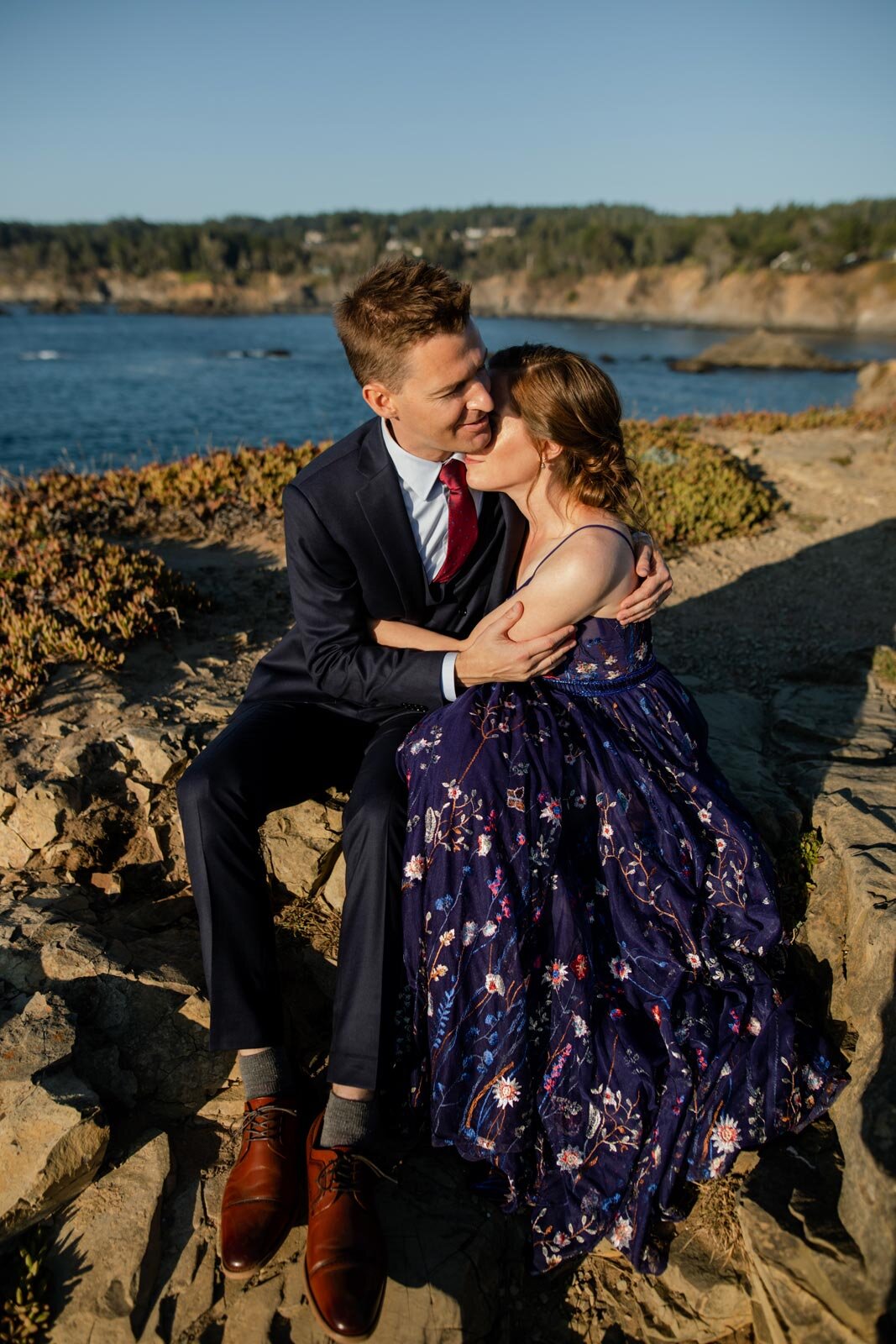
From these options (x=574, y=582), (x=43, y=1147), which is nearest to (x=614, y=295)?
(x=574, y=582)

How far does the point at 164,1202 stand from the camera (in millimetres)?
2709

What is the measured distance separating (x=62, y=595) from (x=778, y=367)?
157ft

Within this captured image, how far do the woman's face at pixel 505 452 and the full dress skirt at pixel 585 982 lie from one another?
91cm

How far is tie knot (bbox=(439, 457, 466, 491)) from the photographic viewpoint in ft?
11.5

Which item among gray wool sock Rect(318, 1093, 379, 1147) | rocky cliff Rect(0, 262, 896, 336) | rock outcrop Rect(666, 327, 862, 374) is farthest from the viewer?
rocky cliff Rect(0, 262, 896, 336)

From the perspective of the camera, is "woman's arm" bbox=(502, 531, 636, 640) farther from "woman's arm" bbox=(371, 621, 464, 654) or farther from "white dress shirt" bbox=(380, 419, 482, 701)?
"woman's arm" bbox=(371, 621, 464, 654)

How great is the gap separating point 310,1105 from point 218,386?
36093mm

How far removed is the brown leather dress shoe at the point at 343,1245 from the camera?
229 centimetres

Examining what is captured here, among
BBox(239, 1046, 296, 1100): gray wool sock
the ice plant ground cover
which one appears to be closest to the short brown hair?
the ice plant ground cover

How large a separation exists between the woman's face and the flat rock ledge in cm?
176

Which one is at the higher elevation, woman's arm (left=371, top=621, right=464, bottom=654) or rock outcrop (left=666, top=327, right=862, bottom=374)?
woman's arm (left=371, top=621, right=464, bottom=654)

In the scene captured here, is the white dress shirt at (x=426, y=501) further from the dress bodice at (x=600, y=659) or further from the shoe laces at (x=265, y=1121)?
the shoe laces at (x=265, y=1121)

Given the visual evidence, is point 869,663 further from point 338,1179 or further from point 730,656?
point 338,1179

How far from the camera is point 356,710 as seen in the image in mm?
3676
